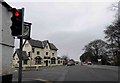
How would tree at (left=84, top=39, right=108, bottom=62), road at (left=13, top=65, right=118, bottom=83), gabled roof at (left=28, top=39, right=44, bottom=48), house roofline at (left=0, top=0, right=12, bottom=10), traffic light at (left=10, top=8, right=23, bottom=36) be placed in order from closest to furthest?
traffic light at (left=10, top=8, right=23, bottom=36), house roofline at (left=0, top=0, right=12, bottom=10), road at (left=13, top=65, right=118, bottom=83), gabled roof at (left=28, top=39, right=44, bottom=48), tree at (left=84, top=39, right=108, bottom=62)

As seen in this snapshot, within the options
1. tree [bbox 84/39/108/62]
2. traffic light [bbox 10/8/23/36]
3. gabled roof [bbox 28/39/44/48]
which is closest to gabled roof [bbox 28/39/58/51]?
gabled roof [bbox 28/39/44/48]

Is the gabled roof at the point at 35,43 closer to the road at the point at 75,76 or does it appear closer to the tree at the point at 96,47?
the tree at the point at 96,47

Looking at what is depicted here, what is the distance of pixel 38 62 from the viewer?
112812mm

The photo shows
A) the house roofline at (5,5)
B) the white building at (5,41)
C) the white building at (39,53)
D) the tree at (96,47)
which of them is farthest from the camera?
the tree at (96,47)

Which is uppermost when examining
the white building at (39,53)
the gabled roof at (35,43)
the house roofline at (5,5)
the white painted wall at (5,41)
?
the gabled roof at (35,43)

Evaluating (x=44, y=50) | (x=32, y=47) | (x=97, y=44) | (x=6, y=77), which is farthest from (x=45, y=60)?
(x=6, y=77)

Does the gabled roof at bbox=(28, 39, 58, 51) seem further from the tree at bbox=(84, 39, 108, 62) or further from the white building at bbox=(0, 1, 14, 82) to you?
the white building at bbox=(0, 1, 14, 82)

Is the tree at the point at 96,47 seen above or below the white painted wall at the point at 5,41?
above

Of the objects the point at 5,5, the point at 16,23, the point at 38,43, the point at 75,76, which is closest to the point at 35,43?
the point at 38,43

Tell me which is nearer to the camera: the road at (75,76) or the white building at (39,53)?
the road at (75,76)

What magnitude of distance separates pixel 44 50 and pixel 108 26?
4068 centimetres

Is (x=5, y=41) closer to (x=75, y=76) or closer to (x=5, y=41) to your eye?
(x=5, y=41)

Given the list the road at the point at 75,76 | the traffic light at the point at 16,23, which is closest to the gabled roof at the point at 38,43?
the road at the point at 75,76

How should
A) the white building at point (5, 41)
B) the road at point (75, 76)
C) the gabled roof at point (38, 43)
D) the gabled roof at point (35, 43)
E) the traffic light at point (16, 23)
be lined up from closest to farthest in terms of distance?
the traffic light at point (16, 23) → the white building at point (5, 41) → the road at point (75, 76) → the gabled roof at point (35, 43) → the gabled roof at point (38, 43)
